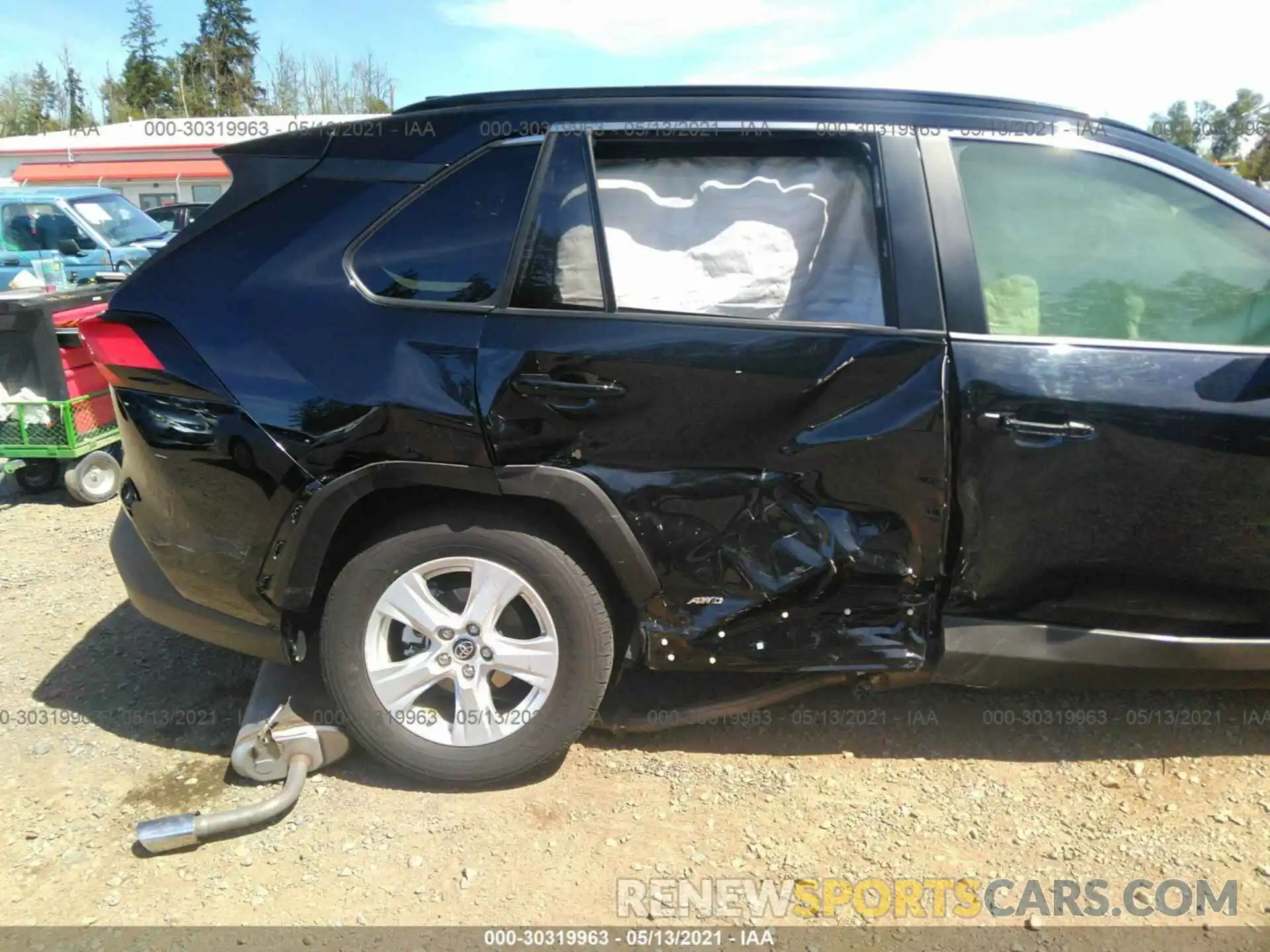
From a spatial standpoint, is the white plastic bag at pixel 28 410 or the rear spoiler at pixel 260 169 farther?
the white plastic bag at pixel 28 410

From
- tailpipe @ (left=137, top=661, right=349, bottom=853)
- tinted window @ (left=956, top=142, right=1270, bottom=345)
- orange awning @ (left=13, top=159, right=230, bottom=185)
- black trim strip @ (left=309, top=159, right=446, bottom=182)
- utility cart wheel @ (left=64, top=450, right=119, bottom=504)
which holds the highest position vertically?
orange awning @ (left=13, top=159, right=230, bottom=185)

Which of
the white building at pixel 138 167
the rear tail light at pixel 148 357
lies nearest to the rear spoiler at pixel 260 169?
the rear tail light at pixel 148 357

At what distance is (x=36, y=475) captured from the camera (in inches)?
222

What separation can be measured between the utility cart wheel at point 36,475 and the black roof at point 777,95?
4485 millimetres

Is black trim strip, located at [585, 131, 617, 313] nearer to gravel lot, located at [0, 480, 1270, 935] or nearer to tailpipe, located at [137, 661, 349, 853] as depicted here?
gravel lot, located at [0, 480, 1270, 935]

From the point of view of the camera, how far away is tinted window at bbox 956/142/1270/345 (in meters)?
2.49

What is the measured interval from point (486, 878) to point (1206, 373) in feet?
7.71

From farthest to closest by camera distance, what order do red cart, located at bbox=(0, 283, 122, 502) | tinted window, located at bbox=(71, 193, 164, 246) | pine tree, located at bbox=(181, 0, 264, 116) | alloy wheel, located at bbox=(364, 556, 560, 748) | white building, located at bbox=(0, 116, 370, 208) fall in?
pine tree, located at bbox=(181, 0, 264, 116), white building, located at bbox=(0, 116, 370, 208), tinted window, located at bbox=(71, 193, 164, 246), red cart, located at bbox=(0, 283, 122, 502), alloy wheel, located at bbox=(364, 556, 560, 748)

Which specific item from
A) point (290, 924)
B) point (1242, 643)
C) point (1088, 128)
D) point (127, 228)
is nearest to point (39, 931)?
point (290, 924)

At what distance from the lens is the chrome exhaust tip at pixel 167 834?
7.84 ft

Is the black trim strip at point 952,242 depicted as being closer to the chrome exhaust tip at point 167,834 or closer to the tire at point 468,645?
the tire at point 468,645

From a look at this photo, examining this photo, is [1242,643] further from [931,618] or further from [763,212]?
[763,212]

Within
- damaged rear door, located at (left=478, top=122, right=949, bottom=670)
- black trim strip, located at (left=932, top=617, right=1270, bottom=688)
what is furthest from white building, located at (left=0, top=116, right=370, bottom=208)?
black trim strip, located at (left=932, top=617, right=1270, bottom=688)

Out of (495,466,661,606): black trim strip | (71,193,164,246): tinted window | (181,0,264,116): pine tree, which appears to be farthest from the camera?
(181,0,264,116): pine tree
